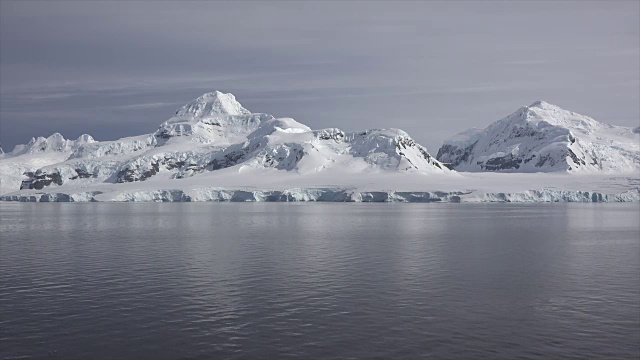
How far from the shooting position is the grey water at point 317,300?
75.8ft

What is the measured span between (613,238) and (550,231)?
33.8 feet

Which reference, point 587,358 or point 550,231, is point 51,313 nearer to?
point 587,358

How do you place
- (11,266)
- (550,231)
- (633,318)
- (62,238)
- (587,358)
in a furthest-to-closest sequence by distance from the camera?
1. (550,231)
2. (62,238)
3. (11,266)
4. (633,318)
5. (587,358)

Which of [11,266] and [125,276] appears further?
[11,266]

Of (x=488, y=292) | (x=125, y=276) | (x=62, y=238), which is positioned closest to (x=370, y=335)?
(x=488, y=292)

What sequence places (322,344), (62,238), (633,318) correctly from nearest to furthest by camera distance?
(322,344)
(633,318)
(62,238)

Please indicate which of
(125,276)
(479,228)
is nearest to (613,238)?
(479,228)

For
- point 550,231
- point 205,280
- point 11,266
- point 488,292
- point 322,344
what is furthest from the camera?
point 550,231

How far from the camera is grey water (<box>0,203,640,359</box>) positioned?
910 inches

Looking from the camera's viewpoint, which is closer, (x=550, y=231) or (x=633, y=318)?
(x=633, y=318)

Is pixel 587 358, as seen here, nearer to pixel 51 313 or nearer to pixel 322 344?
pixel 322 344

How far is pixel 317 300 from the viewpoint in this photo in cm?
3130

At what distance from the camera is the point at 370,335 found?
24.7m

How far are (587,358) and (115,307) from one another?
22442mm
